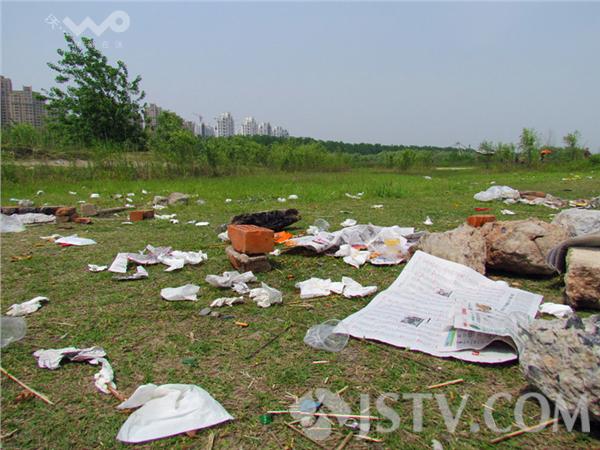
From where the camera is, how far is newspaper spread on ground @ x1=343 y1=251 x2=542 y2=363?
1.68 m

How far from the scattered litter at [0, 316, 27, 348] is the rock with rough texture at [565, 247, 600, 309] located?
2880 mm

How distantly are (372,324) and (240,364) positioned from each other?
27.7 inches

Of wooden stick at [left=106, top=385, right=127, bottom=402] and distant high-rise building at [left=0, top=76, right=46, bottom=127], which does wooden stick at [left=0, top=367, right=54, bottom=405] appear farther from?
distant high-rise building at [left=0, top=76, right=46, bottom=127]

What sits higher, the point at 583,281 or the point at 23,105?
the point at 23,105

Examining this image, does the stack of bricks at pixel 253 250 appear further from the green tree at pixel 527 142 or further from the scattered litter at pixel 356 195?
the green tree at pixel 527 142

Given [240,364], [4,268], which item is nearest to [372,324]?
[240,364]

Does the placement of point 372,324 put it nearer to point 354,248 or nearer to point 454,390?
point 454,390

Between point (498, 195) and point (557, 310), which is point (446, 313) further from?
point (498, 195)

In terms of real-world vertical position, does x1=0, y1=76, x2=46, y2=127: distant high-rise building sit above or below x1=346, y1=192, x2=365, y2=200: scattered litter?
above

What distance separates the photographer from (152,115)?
2195 cm

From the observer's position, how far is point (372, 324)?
196cm

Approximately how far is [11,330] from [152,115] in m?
22.3

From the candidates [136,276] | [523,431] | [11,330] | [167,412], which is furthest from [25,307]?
[523,431]

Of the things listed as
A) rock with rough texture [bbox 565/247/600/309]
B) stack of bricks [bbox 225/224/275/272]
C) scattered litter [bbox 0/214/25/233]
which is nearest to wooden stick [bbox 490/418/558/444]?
rock with rough texture [bbox 565/247/600/309]
